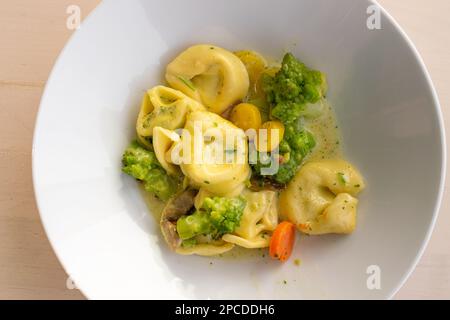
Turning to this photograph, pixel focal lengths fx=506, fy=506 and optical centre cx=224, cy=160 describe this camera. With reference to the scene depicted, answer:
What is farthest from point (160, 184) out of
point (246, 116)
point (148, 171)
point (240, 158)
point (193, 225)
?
point (246, 116)

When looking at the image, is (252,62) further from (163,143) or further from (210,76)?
(163,143)

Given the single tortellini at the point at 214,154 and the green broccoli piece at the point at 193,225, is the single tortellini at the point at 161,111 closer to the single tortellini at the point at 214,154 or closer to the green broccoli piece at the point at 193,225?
the single tortellini at the point at 214,154

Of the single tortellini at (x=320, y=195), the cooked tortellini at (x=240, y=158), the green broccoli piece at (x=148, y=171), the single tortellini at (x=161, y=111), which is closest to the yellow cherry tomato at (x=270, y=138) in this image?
the cooked tortellini at (x=240, y=158)

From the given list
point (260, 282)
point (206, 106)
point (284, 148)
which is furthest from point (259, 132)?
point (260, 282)

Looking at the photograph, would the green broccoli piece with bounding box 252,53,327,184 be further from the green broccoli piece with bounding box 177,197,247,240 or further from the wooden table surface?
the wooden table surface

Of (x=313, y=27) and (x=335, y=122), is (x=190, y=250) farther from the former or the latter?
(x=313, y=27)

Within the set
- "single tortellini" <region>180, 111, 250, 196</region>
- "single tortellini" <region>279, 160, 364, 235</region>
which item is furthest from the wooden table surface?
"single tortellini" <region>180, 111, 250, 196</region>

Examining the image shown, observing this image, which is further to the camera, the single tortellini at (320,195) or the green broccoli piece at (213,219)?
the single tortellini at (320,195)
